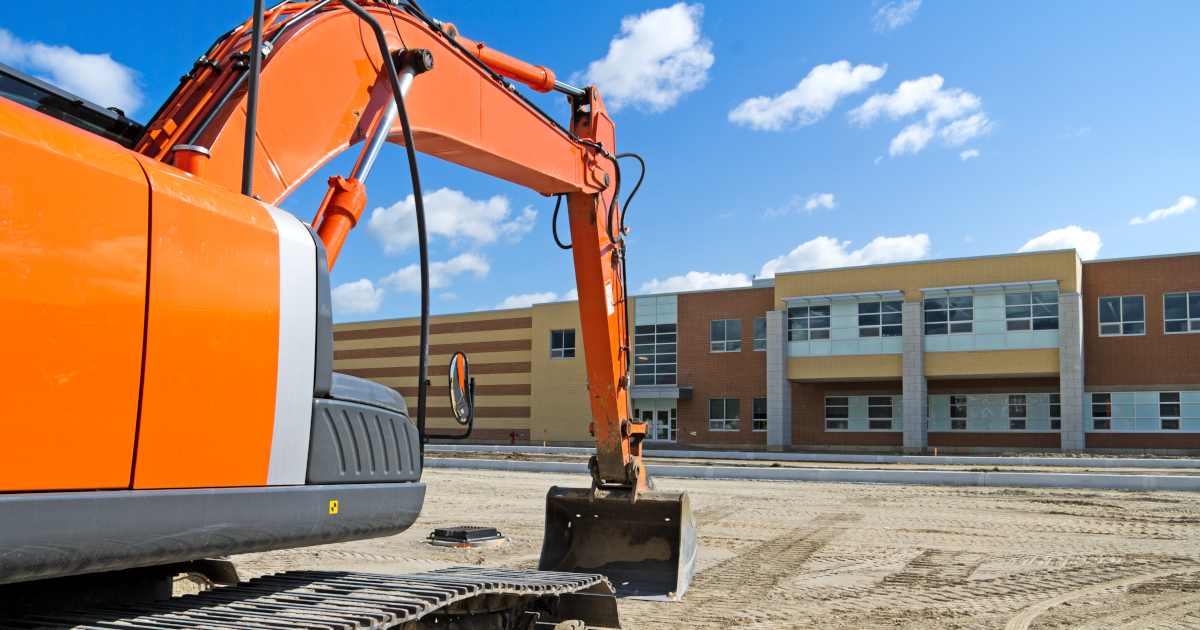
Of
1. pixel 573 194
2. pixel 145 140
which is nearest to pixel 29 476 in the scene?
pixel 145 140

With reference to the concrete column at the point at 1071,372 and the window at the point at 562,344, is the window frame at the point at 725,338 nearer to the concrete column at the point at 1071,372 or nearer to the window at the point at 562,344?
the window at the point at 562,344

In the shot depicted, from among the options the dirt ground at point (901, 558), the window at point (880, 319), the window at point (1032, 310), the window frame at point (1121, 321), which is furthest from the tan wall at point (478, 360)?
the dirt ground at point (901, 558)

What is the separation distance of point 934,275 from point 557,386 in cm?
2308

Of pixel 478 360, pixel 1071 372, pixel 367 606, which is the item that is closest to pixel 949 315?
pixel 1071 372

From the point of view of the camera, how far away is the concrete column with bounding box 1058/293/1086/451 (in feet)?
123

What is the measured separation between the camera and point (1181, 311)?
3747 cm

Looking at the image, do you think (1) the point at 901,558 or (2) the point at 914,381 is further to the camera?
(2) the point at 914,381

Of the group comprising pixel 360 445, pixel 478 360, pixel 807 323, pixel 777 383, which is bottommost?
pixel 360 445

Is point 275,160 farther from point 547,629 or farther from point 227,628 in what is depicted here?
point 547,629

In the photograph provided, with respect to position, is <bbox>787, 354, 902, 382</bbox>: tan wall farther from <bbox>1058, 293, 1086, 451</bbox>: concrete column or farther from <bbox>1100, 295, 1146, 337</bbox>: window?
<bbox>1100, 295, 1146, 337</bbox>: window

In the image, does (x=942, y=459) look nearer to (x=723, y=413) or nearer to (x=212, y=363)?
(x=723, y=413)

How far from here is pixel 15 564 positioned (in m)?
2.16

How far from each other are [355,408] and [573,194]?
4942 millimetres

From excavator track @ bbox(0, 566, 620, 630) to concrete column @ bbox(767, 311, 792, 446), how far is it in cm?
4010
